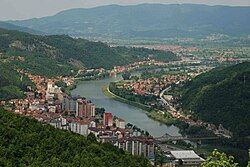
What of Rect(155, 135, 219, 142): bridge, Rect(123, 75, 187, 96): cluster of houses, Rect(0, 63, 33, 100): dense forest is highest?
Rect(0, 63, 33, 100): dense forest

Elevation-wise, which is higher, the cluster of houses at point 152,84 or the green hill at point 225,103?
the green hill at point 225,103

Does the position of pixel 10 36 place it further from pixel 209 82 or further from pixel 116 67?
pixel 209 82

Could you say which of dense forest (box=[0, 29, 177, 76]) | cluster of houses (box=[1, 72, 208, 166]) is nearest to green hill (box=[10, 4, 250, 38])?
dense forest (box=[0, 29, 177, 76])

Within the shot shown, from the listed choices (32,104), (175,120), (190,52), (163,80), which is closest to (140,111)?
(175,120)

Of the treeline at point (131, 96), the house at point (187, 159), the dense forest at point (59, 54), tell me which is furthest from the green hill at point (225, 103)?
the dense forest at point (59, 54)

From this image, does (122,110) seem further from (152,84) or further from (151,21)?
(151,21)

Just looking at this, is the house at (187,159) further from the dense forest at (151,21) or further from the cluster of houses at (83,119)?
the dense forest at (151,21)

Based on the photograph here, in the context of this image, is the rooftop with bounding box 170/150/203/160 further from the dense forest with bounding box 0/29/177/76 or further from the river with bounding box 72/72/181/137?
the dense forest with bounding box 0/29/177/76
